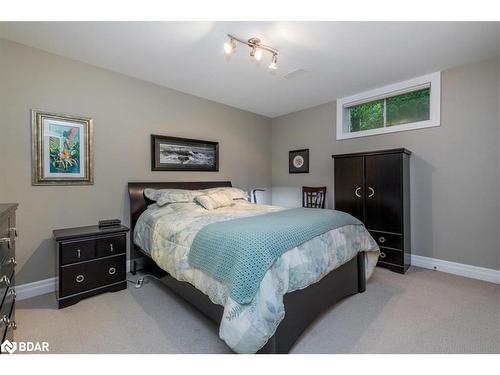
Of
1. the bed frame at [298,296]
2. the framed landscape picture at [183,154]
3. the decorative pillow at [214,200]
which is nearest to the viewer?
the bed frame at [298,296]

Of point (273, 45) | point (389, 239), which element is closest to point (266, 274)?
point (273, 45)

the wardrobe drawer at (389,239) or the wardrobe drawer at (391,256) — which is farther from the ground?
the wardrobe drawer at (389,239)

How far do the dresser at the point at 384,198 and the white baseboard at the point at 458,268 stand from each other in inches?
7.1

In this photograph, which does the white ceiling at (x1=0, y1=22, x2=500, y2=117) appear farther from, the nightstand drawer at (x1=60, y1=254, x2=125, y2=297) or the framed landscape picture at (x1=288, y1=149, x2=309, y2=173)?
the nightstand drawer at (x1=60, y1=254, x2=125, y2=297)

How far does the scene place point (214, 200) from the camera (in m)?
2.96

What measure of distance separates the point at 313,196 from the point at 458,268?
6.81ft

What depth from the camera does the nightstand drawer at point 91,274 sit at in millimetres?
2148

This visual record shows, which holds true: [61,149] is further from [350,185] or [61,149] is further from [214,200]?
[350,185]

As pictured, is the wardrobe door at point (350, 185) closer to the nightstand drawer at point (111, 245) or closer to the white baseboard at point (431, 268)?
the white baseboard at point (431, 268)

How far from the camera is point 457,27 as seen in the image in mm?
2102

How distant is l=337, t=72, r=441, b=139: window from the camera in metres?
3.05

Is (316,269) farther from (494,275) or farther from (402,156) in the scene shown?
(494,275)


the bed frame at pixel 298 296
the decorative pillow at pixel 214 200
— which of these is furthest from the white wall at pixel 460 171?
the decorative pillow at pixel 214 200
